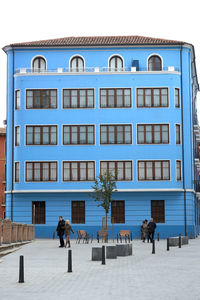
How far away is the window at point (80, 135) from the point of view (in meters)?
51.6

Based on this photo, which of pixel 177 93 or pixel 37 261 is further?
pixel 177 93

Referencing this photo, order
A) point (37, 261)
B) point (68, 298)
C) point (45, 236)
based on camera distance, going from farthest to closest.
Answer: point (45, 236)
point (37, 261)
point (68, 298)

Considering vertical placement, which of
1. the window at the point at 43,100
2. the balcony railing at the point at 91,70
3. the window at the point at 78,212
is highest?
the balcony railing at the point at 91,70

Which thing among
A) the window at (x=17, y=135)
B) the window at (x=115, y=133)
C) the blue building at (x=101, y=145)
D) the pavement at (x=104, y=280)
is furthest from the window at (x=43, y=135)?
the pavement at (x=104, y=280)

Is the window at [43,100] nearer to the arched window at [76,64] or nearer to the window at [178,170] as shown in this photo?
the arched window at [76,64]

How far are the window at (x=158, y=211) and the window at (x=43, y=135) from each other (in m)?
9.29

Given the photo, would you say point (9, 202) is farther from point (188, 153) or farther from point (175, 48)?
point (175, 48)

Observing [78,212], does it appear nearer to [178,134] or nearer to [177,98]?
[178,134]

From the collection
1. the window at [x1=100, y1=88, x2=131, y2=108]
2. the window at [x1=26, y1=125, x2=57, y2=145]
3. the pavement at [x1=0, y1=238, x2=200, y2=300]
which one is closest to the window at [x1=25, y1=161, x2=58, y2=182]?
the window at [x1=26, y1=125, x2=57, y2=145]

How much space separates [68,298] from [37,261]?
10.9 metres

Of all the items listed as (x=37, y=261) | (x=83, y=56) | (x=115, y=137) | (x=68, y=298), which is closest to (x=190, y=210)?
(x=115, y=137)

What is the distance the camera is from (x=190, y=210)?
51531 mm

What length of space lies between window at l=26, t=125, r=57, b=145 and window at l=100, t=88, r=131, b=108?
175 inches

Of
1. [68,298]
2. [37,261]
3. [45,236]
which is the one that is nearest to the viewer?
[68,298]
